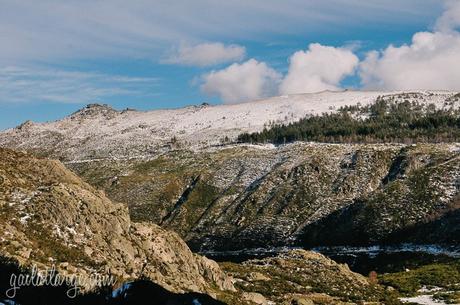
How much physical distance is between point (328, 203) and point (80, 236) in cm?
12575

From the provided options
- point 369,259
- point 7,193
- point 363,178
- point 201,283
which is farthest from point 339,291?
point 363,178

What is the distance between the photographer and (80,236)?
142ft

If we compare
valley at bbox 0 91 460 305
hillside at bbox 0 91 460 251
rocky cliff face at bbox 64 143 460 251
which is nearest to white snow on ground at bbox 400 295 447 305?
valley at bbox 0 91 460 305

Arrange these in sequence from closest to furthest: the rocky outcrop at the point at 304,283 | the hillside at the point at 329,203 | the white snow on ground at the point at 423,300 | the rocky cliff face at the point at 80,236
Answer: the rocky cliff face at the point at 80,236 → the rocky outcrop at the point at 304,283 → the white snow on ground at the point at 423,300 → the hillside at the point at 329,203

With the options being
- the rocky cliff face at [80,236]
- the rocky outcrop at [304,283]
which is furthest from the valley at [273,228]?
the rocky outcrop at [304,283]

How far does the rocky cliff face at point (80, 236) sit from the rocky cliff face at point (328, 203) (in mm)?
82937

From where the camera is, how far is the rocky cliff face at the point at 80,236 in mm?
38844

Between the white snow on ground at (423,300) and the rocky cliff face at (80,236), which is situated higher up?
A: the rocky cliff face at (80,236)

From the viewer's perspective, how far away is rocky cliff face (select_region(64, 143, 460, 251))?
136625 millimetres

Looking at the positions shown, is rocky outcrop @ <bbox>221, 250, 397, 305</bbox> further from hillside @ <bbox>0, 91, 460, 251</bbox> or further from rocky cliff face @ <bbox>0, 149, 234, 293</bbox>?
hillside @ <bbox>0, 91, 460, 251</bbox>

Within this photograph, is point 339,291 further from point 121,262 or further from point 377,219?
point 377,219

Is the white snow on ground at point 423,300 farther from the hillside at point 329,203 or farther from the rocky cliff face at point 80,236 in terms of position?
the hillside at point 329,203

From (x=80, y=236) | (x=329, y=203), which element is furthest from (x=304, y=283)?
(x=329, y=203)

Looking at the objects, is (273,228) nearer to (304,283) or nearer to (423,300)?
(304,283)
